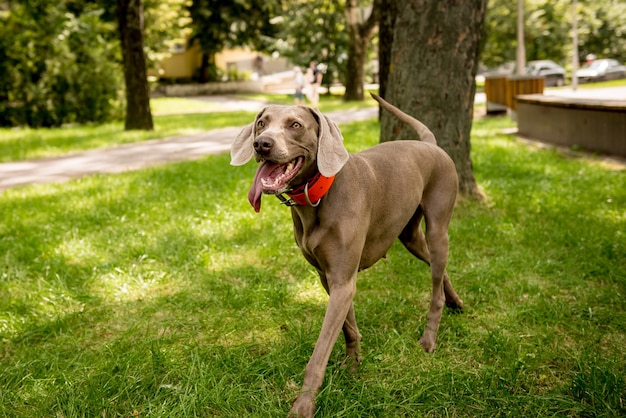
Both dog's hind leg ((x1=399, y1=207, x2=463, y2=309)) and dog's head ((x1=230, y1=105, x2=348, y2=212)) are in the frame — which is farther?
dog's hind leg ((x1=399, y1=207, x2=463, y2=309))

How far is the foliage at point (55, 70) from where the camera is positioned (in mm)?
16578

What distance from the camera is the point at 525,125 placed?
12.8 meters

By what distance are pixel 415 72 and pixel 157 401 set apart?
4.24 m

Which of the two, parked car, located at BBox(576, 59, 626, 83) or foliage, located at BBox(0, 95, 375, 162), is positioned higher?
parked car, located at BBox(576, 59, 626, 83)

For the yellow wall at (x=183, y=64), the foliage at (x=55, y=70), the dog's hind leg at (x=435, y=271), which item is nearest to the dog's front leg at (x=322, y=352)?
the dog's hind leg at (x=435, y=271)

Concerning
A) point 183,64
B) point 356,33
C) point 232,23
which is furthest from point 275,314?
point 183,64

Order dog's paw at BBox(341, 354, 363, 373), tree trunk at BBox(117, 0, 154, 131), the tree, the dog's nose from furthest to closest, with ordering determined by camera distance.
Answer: the tree < tree trunk at BBox(117, 0, 154, 131) < dog's paw at BBox(341, 354, 363, 373) < the dog's nose

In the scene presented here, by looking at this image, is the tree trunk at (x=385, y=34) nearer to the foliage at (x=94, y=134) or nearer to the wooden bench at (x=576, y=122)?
the wooden bench at (x=576, y=122)

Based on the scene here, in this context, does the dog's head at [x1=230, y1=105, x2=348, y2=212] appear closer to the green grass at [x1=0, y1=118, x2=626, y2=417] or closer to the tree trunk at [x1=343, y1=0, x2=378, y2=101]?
the green grass at [x1=0, y1=118, x2=626, y2=417]

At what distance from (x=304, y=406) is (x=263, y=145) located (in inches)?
49.2

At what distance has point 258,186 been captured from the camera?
2.74 m

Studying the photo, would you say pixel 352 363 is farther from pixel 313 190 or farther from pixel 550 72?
→ pixel 550 72

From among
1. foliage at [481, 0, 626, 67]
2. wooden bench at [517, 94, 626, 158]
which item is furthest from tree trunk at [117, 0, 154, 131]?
foliage at [481, 0, 626, 67]

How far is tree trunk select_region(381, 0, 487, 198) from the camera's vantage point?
5840 millimetres
